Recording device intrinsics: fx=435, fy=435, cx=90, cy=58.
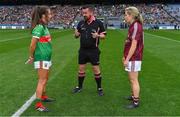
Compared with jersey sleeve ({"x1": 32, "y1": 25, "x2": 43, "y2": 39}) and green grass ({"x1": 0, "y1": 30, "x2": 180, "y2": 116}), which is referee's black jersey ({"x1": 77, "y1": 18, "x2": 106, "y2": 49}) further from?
jersey sleeve ({"x1": 32, "y1": 25, "x2": 43, "y2": 39})

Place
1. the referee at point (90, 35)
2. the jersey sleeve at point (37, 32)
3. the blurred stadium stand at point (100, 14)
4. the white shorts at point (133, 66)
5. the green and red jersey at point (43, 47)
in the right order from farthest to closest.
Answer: the blurred stadium stand at point (100, 14)
the referee at point (90, 35)
the white shorts at point (133, 66)
the green and red jersey at point (43, 47)
the jersey sleeve at point (37, 32)

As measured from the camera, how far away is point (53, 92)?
35.3ft

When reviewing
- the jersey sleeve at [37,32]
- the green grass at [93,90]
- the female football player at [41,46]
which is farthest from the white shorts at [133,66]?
the jersey sleeve at [37,32]

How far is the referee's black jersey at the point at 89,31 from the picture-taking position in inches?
403

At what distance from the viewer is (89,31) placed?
1023 centimetres

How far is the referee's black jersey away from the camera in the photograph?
10.2 meters

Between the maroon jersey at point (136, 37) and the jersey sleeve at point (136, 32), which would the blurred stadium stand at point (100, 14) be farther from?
the jersey sleeve at point (136, 32)

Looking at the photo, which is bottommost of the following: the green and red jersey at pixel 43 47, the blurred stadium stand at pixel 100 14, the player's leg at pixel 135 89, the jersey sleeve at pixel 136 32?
the blurred stadium stand at pixel 100 14

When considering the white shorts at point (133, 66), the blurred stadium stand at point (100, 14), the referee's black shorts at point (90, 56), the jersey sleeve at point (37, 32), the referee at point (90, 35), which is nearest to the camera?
the jersey sleeve at point (37, 32)

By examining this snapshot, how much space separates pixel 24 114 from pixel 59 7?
3229 inches

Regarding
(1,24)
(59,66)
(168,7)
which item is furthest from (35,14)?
(168,7)

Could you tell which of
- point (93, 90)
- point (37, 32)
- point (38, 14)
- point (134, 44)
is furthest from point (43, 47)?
point (93, 90)

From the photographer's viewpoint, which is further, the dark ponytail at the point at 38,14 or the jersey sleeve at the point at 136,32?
the jersey sleeve at the point at 136,32

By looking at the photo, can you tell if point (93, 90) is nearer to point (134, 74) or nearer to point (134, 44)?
point (134, 74)
